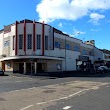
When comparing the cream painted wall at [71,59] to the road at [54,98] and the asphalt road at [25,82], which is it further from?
the road at [54,98]

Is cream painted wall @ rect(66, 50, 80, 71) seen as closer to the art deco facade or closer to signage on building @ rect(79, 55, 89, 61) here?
signage on building @ rect(79, 55, 89, 61)

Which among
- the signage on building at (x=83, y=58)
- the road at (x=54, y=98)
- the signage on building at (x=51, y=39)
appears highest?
the signage on building at (x=51, y=39)

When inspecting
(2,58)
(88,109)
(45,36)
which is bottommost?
(88,109)

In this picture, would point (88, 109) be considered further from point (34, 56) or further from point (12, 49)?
point (12, 49)

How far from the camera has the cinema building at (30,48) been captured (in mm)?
49984

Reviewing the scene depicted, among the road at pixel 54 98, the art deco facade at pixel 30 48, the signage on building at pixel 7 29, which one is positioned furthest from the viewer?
the signage on building at pixel 7 29

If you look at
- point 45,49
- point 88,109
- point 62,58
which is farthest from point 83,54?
point 88,109

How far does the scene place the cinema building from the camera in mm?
49984

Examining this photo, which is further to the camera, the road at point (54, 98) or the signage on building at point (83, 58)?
the signage on building at point (83, 58)

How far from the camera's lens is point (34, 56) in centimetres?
4878

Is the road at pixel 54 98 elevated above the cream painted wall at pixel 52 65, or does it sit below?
below

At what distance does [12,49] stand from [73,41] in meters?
18.2

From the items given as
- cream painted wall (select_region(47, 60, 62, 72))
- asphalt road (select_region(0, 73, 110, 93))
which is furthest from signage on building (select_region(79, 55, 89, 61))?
asphalt road (select_region(0, 73, 110, 93))

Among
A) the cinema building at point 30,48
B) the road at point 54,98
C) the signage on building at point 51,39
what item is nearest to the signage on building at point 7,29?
the cinema building at point 30,48
